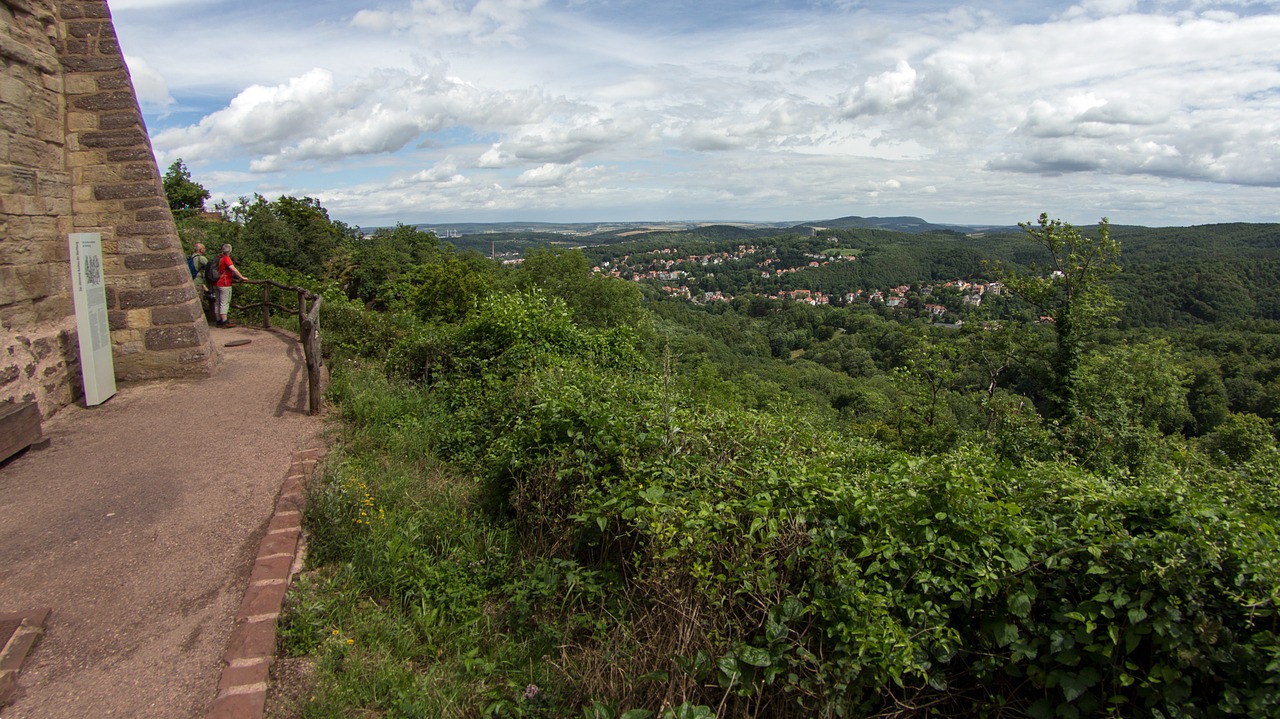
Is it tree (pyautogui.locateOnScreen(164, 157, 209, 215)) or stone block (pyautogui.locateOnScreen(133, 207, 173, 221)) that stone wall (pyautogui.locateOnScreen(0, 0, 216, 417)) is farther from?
tree (pyautogui.locateOnScreen(164, 157, 209, 215))

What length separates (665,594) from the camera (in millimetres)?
3318

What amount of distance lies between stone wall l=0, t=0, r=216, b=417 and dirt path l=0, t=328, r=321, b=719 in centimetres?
61

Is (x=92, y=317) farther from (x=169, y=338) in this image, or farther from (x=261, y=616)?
(x=261, y=616)

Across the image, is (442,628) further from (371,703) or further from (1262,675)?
(1262,675)

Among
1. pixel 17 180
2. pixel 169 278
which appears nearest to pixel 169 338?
pixel 169 278

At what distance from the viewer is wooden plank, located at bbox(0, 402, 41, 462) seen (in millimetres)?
4824

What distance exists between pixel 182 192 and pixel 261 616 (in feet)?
82.5

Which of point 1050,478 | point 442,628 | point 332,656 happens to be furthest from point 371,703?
point 1050,478

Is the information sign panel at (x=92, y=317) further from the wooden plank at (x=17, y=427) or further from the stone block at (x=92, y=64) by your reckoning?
the stone block at (x=92, y=64)

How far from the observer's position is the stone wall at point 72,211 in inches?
227

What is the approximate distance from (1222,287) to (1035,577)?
63.8 meters

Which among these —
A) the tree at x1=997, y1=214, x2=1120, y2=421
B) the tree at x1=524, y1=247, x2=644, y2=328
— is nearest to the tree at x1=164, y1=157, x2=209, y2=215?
the tree at x1=524, y1=247, x2=644, y2=328

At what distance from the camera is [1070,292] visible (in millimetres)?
14398

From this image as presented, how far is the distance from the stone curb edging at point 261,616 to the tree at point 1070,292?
46.3ft
